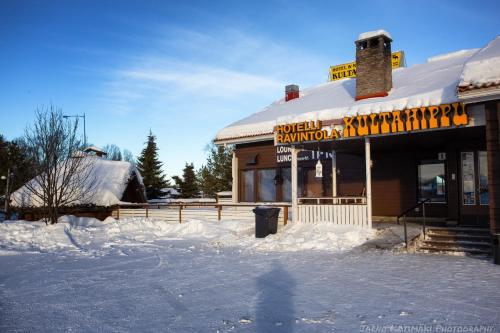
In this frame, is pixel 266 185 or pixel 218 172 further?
pixel 218 172

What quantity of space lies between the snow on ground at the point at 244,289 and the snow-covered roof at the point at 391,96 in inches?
155

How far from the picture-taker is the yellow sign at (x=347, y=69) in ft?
83.0

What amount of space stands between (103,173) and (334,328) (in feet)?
79.3

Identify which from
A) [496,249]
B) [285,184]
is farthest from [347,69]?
[496,249]

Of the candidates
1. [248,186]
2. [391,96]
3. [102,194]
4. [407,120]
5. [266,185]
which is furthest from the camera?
[102,194]

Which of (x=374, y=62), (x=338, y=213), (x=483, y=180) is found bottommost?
(x=338, y=213)

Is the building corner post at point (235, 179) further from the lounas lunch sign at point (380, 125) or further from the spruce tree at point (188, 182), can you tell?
Answer: the spruce tree at point (188, 182)

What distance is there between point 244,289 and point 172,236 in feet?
31.7

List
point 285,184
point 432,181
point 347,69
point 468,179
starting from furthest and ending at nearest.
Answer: point 347,69
point 285,184
point 432,181
point 468,179

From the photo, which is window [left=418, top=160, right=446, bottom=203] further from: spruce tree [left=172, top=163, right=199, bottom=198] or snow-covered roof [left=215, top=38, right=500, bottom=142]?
spruce tree [left=172, top=163, right=199, bottom=198]

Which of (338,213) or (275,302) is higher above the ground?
(338,213)

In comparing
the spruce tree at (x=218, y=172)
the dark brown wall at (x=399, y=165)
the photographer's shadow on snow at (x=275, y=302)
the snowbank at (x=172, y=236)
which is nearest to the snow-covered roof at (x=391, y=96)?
the dark brown wall at (x=399, y=165)

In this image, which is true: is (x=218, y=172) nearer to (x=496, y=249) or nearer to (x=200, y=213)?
(x=200, y=213)

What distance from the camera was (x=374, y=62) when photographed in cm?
1622
